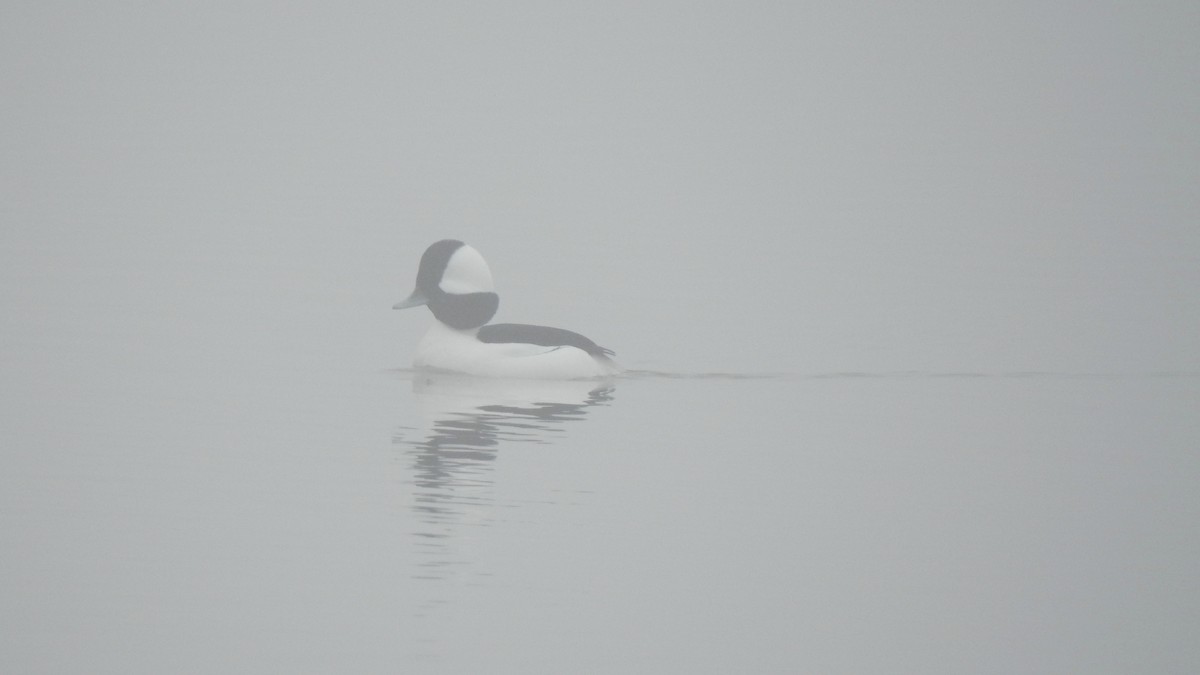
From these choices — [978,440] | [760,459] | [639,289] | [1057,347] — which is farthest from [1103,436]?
[639,289]

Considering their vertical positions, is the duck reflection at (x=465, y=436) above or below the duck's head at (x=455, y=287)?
below

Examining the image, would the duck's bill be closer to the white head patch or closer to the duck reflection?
the white head patch

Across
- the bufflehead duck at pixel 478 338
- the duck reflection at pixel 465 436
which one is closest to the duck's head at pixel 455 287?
the bufflehead duck at pixel 478 338

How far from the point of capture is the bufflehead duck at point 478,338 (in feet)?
46.1

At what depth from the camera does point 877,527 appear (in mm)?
9961

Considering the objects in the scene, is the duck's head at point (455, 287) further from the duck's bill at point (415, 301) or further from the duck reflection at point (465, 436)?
the duck reflection at point (465, 436)

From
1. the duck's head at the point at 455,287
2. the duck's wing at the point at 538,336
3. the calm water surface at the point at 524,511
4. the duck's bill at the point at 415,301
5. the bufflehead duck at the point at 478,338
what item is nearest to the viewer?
the calm water surface at the point at 524,511

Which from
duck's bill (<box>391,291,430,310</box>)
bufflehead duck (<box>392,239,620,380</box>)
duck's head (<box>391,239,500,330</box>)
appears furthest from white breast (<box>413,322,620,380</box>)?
duck's bill (<box>391,291,430,310</box>)

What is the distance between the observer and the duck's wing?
13938 millimetres

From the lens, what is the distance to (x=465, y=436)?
37.3 ft

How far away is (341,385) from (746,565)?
5.39 meters

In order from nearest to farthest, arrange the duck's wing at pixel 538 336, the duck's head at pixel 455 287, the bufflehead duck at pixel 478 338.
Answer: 1. the duck's wing at pixel 538 336
2. the bufflehead duck at pixel 478 338
3. the duck's head at pixel 455 287

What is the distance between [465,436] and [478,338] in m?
3.04

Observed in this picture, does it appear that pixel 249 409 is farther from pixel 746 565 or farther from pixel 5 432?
pixel 746 565
